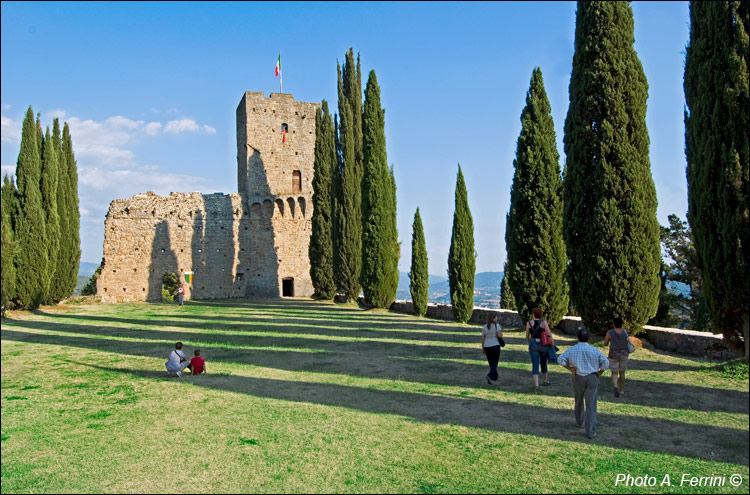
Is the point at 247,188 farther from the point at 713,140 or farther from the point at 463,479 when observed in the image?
the point at 463,479

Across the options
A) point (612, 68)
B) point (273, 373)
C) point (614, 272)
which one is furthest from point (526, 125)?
point (273, 373)

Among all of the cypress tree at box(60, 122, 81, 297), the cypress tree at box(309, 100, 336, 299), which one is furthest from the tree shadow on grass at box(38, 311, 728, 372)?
the cypress tree at box(309, 100, 336, 299)

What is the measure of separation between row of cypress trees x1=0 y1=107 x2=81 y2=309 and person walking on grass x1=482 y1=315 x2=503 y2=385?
11879mm

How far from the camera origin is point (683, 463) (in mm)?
5176

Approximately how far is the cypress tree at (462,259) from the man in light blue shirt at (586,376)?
12.4 metres

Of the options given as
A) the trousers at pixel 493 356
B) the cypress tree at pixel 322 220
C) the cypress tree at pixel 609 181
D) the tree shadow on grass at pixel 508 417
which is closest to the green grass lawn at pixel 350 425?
the tree shadow on grass at pixel 508 417

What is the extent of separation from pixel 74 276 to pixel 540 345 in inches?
1044

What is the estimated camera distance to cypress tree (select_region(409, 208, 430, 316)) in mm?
22000

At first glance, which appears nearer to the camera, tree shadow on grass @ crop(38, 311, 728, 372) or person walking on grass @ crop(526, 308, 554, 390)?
person walking on grass @ crop(526, 308, 554, 390)

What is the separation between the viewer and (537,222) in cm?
1476

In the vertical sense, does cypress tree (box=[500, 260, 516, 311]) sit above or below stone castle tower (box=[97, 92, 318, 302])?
below

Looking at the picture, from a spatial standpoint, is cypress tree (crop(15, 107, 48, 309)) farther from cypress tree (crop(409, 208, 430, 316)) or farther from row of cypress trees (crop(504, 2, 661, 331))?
row of cypress trees (crop(504, 2, 661, 331))

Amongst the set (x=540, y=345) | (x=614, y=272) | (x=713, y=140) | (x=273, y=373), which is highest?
(x=713, y=140)

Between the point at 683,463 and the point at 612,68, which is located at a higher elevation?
the point at 612,68
